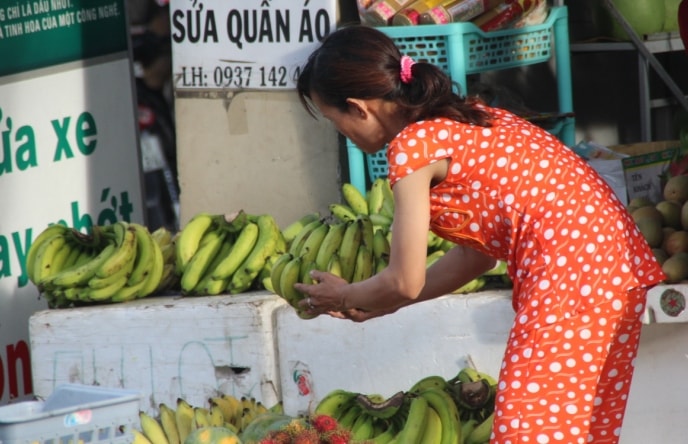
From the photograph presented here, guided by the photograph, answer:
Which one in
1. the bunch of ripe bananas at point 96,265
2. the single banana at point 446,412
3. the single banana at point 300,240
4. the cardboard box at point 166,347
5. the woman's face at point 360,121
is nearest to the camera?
the woman's face at point 360,121

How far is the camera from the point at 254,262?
476cm

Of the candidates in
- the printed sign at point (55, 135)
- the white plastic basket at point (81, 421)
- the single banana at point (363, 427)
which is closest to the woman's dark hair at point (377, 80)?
the white plastic basket at point (81, 421)

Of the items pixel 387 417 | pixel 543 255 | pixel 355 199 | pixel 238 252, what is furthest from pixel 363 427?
pixel 355 199

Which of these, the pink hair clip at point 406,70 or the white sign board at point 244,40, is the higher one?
the white sign board at point 244,40

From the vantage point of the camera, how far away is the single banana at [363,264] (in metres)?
3.66

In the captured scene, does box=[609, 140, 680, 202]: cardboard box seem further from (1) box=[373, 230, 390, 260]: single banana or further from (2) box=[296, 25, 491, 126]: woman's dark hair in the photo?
(2) box=[296, 25, 491, 126]: woman's dark hair

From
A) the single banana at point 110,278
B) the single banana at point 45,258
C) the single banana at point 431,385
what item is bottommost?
the single banana at point 431,385

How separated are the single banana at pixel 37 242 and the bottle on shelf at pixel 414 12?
5.62ft

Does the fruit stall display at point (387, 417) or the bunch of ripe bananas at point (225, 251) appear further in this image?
the bunch of ripe bananas at point (225, 251)

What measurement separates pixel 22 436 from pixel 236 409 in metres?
1.68

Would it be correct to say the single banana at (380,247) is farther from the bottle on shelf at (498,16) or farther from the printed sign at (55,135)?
the printed sign at (55,135)

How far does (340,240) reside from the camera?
3.81 m

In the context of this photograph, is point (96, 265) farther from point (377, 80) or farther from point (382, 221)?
point (377, 80)

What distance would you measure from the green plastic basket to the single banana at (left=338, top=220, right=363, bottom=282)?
119cm
